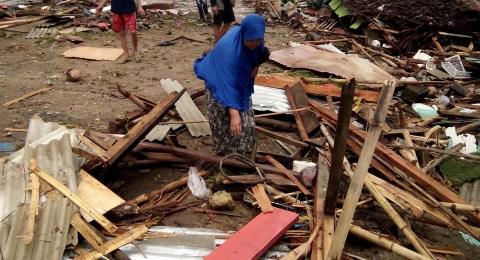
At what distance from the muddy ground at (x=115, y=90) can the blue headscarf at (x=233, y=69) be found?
3.22 feet

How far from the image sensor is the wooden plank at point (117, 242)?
3.15 metres

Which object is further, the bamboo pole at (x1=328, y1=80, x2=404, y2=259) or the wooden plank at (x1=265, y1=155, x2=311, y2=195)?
the wooden plank at (x1=265, y1=155, x2=311, y2=195)

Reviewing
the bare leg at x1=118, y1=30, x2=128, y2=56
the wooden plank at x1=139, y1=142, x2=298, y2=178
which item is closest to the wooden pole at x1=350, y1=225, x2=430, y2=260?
the wooden plank at x1=139, y1=142, x2=298, y2=178

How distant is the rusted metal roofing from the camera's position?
25.2ft

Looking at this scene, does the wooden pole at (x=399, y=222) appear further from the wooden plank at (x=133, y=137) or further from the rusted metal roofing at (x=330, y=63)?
the rusted metal roofing at (x=330, y=63)

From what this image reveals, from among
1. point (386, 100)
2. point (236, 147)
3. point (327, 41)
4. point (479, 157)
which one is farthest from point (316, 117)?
point (327, 41)

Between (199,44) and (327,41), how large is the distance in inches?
126

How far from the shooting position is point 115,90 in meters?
7.06

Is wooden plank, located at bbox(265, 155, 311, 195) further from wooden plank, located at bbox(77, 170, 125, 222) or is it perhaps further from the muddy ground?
wooden plank, located at bbox(77, 170, 125, 222)

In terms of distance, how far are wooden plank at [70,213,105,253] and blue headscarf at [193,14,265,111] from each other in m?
1.79

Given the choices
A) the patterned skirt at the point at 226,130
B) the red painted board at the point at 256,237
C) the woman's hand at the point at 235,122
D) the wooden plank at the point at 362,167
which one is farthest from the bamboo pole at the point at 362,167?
the patterned skirt at the point at 226,130

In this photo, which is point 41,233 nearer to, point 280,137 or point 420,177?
point 280,137

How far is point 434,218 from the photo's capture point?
3.81 metres

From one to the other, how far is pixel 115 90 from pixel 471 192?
548 cm
